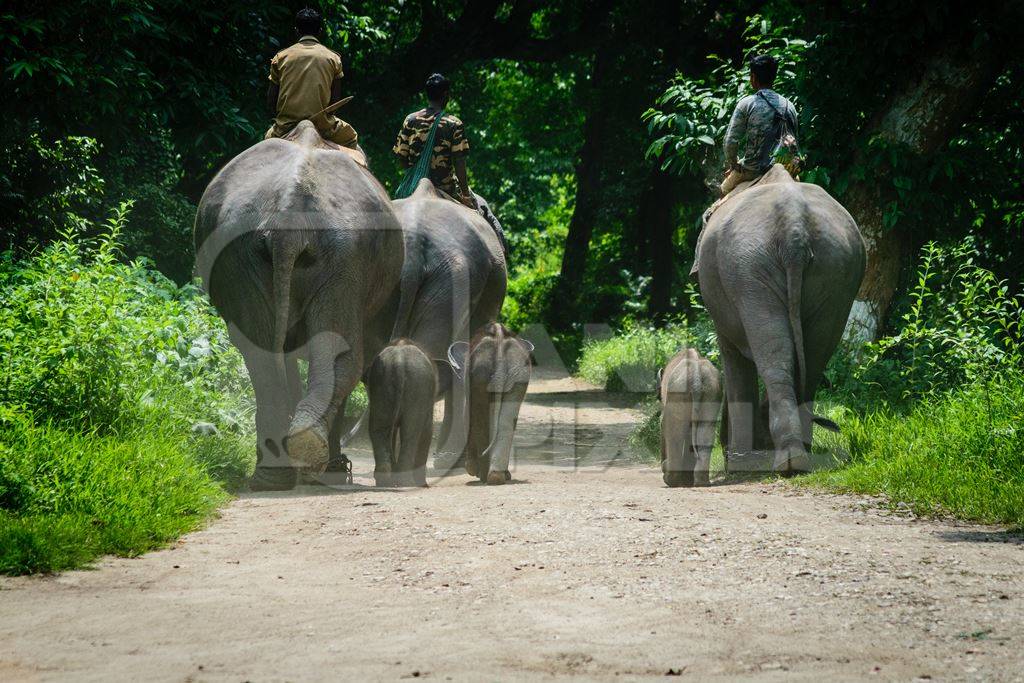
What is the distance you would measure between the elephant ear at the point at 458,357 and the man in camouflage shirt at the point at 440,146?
182cm

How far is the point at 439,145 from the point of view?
33.6 ft

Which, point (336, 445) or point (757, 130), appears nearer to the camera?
point (336, 445)

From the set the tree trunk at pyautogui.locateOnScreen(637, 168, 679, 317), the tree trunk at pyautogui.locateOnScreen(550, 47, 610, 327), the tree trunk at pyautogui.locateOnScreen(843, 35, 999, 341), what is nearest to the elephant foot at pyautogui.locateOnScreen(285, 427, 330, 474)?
the tree trunk at pyautogui.locateOnScreen(843, 35, 999, 341)

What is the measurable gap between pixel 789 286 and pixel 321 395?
327 centimetres

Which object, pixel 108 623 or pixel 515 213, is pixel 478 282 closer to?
pixel 108 623

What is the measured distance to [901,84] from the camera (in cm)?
1187

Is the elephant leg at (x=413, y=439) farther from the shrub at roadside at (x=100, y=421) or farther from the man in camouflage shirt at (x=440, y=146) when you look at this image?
the man in camouflage shirt at (x=440, y=146)

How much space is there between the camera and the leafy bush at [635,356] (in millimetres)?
19953

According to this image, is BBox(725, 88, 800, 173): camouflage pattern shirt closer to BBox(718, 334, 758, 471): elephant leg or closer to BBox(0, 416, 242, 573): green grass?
BBox(718, 334, 758, 471): elephant leg

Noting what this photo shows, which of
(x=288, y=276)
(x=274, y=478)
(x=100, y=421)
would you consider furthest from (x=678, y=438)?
(x=100, y=421)

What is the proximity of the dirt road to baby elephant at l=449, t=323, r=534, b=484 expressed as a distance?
1436 mm

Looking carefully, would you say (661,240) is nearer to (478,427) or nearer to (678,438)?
(478,427)

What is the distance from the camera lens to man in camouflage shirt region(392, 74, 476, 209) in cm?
1025

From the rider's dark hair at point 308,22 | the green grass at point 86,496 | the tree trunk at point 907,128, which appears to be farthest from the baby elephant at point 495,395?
the tree trunk at point 907,128
